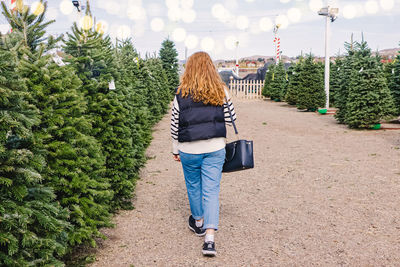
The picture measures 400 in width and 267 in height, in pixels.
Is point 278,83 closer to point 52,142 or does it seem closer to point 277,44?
point 277,44

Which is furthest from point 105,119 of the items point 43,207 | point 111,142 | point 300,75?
point 300,75

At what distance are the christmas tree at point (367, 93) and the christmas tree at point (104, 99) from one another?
9210mm

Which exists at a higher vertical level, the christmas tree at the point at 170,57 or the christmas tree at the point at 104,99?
the christmas tree at the point at 170,57

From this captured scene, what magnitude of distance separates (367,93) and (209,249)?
9941 mm

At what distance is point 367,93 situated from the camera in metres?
12.1

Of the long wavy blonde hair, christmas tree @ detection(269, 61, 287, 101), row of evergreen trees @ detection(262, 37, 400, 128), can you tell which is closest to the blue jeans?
the long wavy blonde hair

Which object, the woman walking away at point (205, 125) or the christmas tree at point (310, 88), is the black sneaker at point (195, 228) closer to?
the woman walking away at point (205, 125)

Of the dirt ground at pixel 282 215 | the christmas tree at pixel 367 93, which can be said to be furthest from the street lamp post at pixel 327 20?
the dirt ground at pixel 282 215

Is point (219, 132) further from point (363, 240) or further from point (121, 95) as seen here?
point (363, 240)

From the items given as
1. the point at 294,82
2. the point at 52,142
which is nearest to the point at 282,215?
the point at 52,142

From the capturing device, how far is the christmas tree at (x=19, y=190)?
2.40 m

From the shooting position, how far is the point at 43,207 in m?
2.75

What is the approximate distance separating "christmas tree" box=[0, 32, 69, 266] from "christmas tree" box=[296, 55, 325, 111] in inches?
693

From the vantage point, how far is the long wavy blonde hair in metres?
3.94
